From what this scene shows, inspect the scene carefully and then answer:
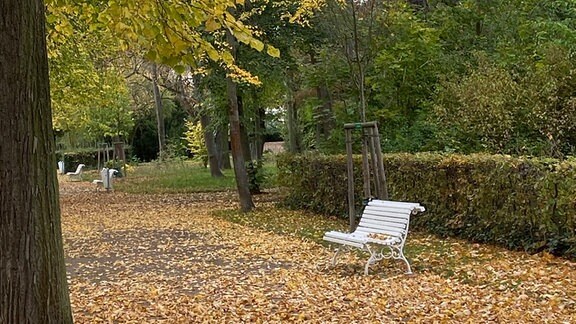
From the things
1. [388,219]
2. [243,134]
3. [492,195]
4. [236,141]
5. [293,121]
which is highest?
[293,121]

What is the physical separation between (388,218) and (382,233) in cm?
24

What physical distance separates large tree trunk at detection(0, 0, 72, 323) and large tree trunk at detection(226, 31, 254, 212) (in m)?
10.1

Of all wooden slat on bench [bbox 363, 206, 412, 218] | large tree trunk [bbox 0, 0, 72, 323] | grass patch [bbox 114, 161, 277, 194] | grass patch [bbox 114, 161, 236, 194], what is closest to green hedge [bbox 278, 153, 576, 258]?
wooden slat on bench [bbox 363, 206, 412, 218]

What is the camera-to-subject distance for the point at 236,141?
13891 millimetres

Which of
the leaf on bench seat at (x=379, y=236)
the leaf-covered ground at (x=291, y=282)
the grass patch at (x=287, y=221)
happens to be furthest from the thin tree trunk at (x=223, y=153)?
the leaf on bench seat at (x=379, y=236)

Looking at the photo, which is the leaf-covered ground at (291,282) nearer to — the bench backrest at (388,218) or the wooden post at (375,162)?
the bench backrest at (388,218)

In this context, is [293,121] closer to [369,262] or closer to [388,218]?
[388,218]

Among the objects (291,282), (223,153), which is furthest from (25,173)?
(223,153)

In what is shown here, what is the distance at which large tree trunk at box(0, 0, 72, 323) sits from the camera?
132 inches

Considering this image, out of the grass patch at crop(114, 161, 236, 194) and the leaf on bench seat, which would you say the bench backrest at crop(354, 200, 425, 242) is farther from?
the grass patch at crop(114, 161, 236, 194)

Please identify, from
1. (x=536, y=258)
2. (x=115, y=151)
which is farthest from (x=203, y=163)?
(x=536, y=258)

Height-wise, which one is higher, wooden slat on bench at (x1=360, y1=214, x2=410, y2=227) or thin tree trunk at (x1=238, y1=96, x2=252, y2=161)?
thin tree trunk at (x1=238, y1=96, x2=252, y2=161)

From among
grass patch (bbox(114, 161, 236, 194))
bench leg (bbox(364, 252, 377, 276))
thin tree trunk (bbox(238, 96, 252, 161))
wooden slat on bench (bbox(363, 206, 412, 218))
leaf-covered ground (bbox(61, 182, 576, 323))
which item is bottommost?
leaf-covered ground (bbox(61, 182, 576, 323))

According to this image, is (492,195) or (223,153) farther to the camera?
(223,153)
